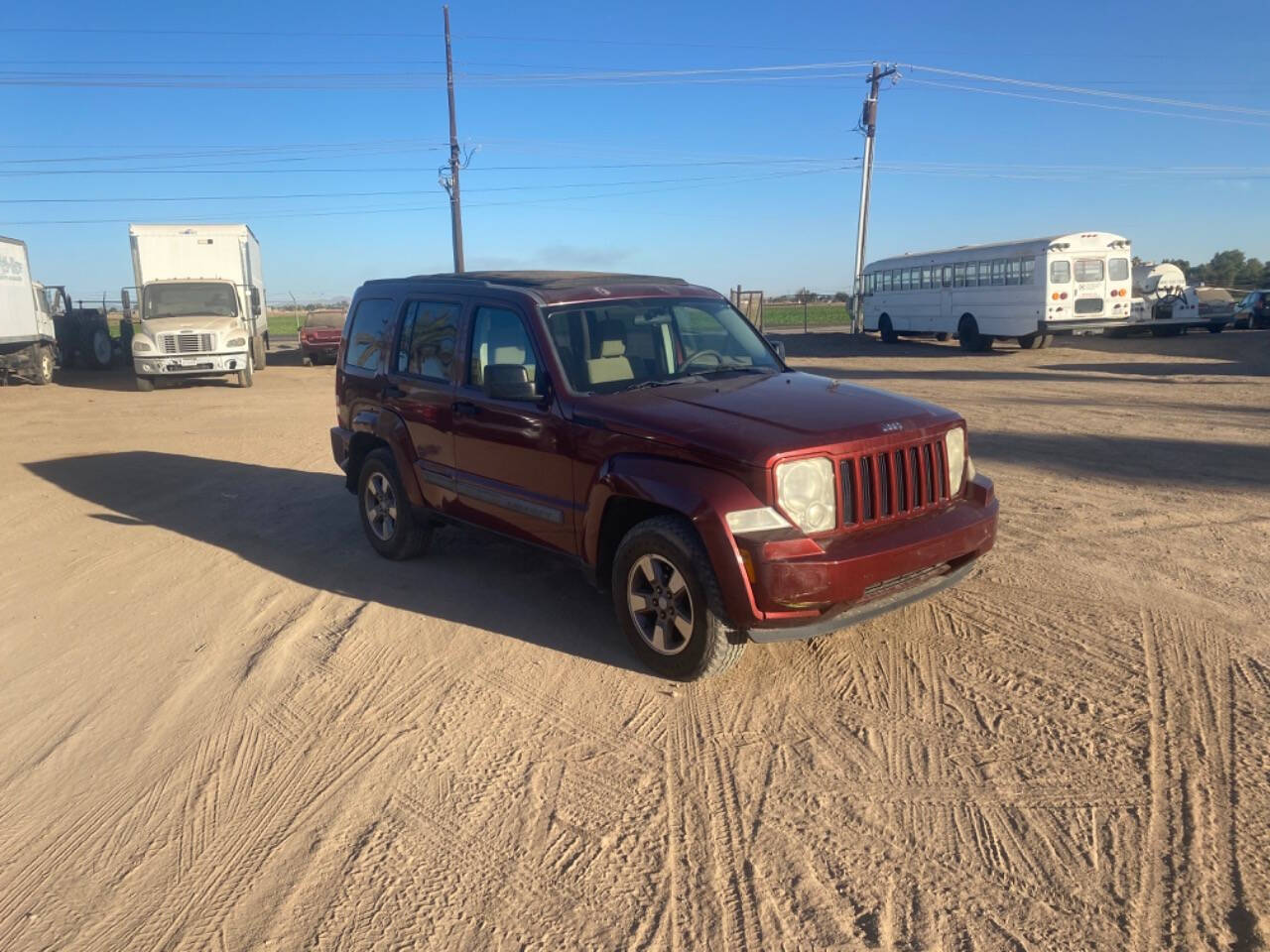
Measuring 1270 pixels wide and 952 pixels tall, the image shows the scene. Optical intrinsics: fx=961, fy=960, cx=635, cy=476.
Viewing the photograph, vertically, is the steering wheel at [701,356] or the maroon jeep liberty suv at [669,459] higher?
the steering wheel at [701,356]

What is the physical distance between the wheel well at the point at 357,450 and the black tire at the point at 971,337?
2231 centimetres

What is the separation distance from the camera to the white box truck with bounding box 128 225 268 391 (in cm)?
1972

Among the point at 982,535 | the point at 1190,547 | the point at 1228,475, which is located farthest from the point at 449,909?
the point at 1228,475

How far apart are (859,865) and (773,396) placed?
8.19 ft

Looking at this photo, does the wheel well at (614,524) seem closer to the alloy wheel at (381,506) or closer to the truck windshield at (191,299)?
the alloy wheel at (381,506)

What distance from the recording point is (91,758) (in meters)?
4.26

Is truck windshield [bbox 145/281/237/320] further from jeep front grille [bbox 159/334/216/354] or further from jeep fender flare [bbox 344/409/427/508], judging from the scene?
jeep fender flare [bbox 344/409/427/508]

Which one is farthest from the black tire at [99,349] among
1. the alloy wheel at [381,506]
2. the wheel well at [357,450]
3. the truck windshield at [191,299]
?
the alloy wheel at [381,506]

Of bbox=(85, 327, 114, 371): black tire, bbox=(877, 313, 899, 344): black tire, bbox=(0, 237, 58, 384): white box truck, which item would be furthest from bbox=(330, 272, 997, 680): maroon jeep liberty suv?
bbox=(877, 313, 899, 344): black tire

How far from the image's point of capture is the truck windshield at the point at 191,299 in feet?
67.5

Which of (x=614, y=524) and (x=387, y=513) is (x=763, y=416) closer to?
(x=614, y=524)

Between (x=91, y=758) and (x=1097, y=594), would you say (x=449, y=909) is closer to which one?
(x=91, y=758)

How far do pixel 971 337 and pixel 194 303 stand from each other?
1978cm

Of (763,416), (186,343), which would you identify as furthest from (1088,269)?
(763,416)
